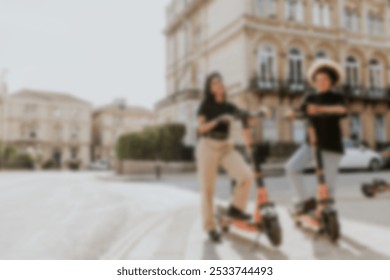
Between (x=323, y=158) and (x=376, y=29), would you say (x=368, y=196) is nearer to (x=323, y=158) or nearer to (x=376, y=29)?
(x=323, y=158)

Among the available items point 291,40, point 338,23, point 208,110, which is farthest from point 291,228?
point 291,40

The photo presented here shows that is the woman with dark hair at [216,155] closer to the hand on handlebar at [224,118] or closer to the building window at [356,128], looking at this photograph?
the hand on handlebar at [224,118]

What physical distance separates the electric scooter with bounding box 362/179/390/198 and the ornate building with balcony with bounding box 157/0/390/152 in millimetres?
1168

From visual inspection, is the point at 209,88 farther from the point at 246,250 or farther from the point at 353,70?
the point at 353,70

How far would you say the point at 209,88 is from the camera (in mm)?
2650

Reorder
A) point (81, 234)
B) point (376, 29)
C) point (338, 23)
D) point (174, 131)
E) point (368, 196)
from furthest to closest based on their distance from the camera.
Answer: point (174, 131), point (338, 23), point (376, 29), point (368, 196), point (81, 234)

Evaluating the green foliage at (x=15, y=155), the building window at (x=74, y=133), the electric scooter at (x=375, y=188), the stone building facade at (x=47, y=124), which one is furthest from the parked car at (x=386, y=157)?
the green foliage at (x=15, y=155)

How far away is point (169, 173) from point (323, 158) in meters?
10.6

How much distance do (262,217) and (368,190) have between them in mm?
3082

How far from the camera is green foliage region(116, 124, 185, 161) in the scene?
1427 cm

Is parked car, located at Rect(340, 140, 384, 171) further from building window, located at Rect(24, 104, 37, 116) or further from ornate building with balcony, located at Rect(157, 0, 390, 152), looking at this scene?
building window, located at Rect(24, 104, 37, 116)

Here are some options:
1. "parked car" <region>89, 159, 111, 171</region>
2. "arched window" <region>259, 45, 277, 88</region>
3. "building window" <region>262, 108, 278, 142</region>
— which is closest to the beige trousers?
"building window" <region>262, 108, 278, 142</region>

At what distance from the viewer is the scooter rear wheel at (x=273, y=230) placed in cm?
239
